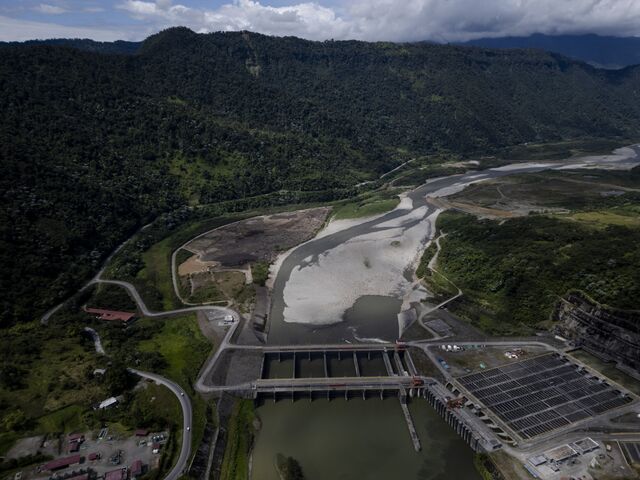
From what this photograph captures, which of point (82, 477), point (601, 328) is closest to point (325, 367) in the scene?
point (82, 477)

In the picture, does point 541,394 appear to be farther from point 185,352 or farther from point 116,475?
point 116,475

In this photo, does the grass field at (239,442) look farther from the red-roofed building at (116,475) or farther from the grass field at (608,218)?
the grass field at (608,218)

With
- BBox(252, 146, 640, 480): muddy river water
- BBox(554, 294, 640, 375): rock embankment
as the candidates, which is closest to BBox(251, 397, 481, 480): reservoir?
BBox(252, 146, 640, 480): muddy river water

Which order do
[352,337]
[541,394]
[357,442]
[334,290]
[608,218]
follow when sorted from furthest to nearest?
[608,218] → [334,290] → [352,337] → [541,394] → [357,442]

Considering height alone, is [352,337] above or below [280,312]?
above

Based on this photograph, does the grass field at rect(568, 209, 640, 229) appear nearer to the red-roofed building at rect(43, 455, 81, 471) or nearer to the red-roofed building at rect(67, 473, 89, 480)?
the red-roofed building at rect(67, 473, 89, 480)

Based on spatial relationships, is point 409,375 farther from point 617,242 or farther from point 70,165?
point 70,165
